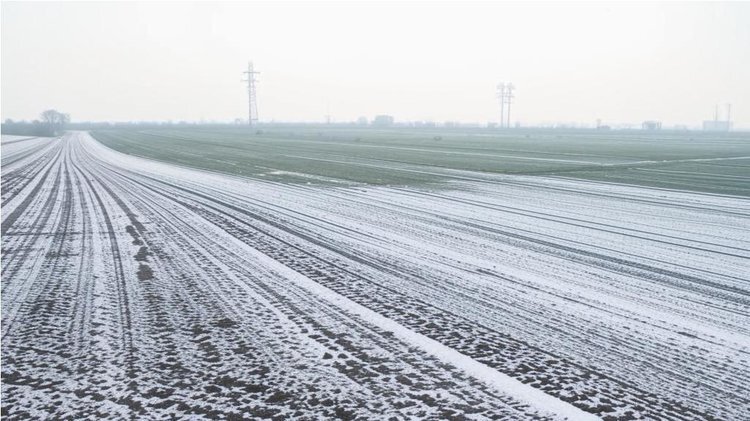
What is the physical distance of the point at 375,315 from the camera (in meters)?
6.19

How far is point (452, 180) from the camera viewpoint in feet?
69.7

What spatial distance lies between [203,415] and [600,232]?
9005mm

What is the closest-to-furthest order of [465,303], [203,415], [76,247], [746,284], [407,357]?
1. [203,415]
2. [407,357]
3. [465,303]
4. [746,284]
5. [76,247]

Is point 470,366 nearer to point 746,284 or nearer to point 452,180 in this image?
point 746,284

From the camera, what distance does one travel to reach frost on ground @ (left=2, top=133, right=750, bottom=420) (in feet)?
14.3

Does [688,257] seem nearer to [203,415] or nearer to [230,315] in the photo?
[230,315]

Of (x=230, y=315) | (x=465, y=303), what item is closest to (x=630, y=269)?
(x=465, y=303)

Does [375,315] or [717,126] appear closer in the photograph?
[375,315]

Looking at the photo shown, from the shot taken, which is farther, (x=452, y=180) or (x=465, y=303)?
(x=452, y=180)

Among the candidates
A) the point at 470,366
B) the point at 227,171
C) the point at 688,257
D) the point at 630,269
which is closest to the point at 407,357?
the point at 470,366

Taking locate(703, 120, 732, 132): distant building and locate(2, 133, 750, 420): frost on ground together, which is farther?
locate(703, 120, 732, 132): distant building

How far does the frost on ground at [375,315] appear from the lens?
14.3 ft

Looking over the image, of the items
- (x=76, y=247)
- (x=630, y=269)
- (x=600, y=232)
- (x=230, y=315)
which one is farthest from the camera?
(x=600, y=232)

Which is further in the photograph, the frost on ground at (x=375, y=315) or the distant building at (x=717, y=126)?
the distant building at (x=717, y=126)
